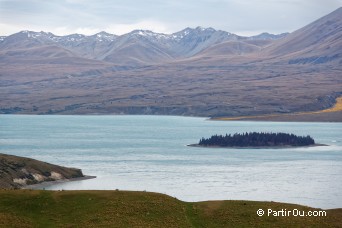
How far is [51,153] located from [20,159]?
217 ft

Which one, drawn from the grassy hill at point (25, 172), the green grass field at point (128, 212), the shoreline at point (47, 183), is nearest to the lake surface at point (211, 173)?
the shoreline at point (47, 183)

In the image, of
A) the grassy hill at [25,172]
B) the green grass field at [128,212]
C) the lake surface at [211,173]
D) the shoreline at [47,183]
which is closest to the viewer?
the green grass field at [128,212]

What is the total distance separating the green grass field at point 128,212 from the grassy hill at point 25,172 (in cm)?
4475

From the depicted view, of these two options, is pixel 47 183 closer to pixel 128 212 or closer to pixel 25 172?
pixel 25 172

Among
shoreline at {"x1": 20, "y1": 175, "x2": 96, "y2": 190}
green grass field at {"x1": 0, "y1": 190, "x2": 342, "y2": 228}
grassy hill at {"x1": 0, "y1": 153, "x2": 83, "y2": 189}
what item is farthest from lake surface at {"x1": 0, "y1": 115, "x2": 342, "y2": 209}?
green grass field at {"x1": 0, "y1": 190, "x2": 342, "y2": 228}

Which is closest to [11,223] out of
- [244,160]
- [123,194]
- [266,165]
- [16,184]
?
[123,194]

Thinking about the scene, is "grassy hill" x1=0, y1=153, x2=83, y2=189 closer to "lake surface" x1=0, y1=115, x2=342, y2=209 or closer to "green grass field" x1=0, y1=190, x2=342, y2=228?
"lake surface" x1=0, y1=115, x2=342, y2=209

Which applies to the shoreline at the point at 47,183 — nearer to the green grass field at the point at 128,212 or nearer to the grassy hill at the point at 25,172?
the grassy hill at the point at 25,172

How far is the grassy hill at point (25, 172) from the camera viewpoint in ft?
360

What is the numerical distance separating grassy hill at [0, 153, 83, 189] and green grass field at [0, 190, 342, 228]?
44.8 metres

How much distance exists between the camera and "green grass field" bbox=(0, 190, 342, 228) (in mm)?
57438

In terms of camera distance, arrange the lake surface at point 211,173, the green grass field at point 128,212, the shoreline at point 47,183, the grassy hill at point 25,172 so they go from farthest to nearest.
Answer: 1. the lake surface at point 211,173
2. the shoreline at point 47,183
3. the grassy hill at point 25,172
4. the green grass field at point 128,212

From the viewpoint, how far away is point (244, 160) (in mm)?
178750

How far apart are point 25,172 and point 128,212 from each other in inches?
2372
